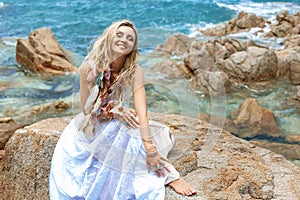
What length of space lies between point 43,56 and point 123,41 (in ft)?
20.8

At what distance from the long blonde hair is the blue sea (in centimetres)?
15

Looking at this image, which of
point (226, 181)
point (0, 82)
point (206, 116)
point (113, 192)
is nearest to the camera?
point (113, 192)

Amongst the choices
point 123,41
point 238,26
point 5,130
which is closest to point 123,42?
point 123,41

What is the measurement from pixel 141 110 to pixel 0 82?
20.3 feet

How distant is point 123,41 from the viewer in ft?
7.64

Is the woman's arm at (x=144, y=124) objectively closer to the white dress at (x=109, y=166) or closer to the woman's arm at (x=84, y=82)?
the white dress at (x=109, y=166)

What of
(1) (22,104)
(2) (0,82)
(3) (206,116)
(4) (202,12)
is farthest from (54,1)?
(3) (206,116)

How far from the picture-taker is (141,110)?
2.39 m

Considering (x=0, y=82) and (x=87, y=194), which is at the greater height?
(x=87, y=194)

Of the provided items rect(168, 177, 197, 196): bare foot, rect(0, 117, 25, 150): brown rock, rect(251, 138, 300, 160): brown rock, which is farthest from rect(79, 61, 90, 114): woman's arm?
rect(251, 138, 300, 160): brown rock

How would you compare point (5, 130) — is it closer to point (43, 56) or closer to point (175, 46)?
point (175, 46)

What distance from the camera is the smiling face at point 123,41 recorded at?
2326mm

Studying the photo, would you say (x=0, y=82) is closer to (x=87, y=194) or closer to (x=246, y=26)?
(x=87, y=194)

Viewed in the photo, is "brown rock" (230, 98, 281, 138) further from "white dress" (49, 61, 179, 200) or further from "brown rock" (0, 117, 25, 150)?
"white dress" (49, 61, 179, 200)
